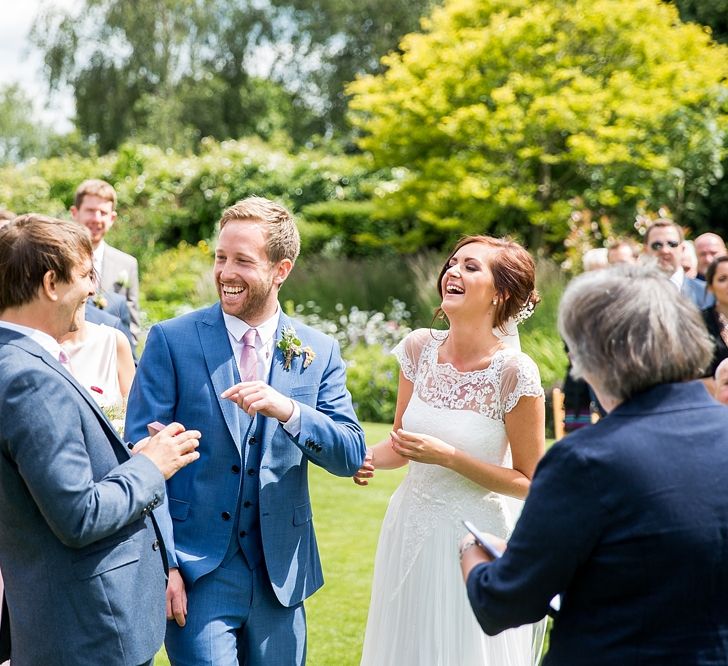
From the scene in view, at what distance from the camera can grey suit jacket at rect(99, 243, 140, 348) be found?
7.00 meters

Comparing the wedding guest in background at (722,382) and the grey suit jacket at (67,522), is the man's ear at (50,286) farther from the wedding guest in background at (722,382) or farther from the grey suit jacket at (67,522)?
the wedding guest in background at (722,382)

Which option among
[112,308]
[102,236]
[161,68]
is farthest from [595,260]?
[161,68]

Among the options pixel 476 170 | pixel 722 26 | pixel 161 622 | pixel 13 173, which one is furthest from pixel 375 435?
pixel 13 173

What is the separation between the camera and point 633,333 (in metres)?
2.12

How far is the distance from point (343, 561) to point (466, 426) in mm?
3360

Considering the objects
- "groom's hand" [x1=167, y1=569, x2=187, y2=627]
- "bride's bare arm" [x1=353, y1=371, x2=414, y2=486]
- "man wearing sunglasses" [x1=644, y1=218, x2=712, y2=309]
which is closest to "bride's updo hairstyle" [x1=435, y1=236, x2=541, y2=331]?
"bride's bare arm" [x1=353, y1=371, x2=414, y2=486]

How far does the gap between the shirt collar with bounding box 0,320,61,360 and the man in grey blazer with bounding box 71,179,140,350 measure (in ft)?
13.7

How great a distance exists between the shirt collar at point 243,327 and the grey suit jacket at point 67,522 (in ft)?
2.52

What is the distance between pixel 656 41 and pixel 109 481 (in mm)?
15130

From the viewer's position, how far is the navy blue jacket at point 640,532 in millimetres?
2049

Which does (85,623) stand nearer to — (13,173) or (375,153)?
(375,153)

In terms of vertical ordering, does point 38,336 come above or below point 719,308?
above

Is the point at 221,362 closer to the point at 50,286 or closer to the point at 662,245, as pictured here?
the point at 50,286

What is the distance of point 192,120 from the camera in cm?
3422
